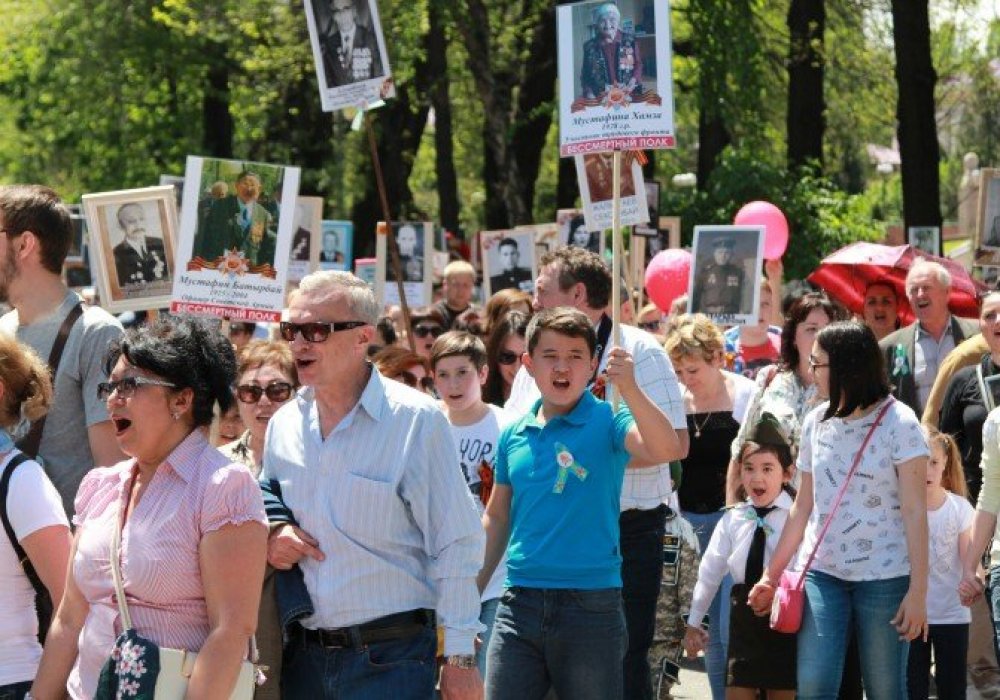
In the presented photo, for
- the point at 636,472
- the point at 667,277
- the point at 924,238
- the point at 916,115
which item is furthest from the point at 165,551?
the point at 916,115

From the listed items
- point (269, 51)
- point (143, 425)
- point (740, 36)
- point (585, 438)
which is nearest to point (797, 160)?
point (740, 36)

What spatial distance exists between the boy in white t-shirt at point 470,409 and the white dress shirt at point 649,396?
601 millimetres

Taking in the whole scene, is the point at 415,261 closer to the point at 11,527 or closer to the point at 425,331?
the point at 425,331

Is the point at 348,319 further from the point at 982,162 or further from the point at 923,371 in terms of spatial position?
the point at 982,162

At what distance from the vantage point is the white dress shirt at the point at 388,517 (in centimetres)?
477

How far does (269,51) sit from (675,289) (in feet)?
37.9

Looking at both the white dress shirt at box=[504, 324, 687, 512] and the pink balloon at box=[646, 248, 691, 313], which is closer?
the white dress shirt at box=[504, 324, 687, 512]

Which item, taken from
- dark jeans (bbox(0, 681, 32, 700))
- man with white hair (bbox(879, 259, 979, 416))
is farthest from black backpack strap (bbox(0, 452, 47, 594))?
man with white hair (bbox(879, 259, 979, 416))

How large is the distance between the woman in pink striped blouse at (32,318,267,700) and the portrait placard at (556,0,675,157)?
3.71 metres

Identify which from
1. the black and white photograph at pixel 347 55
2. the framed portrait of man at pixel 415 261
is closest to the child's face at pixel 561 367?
the black and white photograph at pixel 347 55

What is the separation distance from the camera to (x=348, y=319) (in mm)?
4840

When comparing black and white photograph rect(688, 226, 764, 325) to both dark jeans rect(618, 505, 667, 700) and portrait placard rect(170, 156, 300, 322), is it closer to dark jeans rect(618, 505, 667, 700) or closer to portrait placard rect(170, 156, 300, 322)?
portrait placard rect(170, 156, 300, 322)

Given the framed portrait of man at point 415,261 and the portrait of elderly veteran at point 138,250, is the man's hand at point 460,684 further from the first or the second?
the framed portrait of man at point 415,261

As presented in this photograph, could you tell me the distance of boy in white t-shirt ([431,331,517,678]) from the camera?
748 cm
